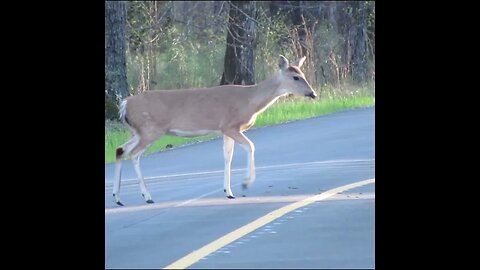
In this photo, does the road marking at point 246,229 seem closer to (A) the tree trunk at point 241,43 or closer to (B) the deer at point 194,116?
(B) the deer at point 194,116

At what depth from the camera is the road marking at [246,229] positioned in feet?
36.6

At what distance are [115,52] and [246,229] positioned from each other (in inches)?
548

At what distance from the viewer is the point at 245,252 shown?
11594mm

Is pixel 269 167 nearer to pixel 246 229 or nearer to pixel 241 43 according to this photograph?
pixel 246 229

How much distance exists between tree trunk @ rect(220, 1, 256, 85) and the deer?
47.2 ft

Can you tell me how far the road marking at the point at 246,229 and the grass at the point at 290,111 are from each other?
4.63 metres

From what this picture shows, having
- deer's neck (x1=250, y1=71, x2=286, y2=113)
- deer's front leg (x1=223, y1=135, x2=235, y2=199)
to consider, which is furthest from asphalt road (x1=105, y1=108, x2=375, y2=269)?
deer's neck (x1=250, y1=71, x2=286, y2=113)

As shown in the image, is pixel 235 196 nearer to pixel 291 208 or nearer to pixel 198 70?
pixel 291 208

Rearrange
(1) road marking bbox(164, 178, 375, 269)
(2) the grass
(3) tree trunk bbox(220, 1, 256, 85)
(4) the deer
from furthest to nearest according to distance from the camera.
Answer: (3) tree trunk bbox(220, 1, 256, 85), (2) the grass, (4) the deer, (1) road marking bbox(164, 178, 375, 269)

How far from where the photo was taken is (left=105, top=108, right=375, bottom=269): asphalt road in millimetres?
11461

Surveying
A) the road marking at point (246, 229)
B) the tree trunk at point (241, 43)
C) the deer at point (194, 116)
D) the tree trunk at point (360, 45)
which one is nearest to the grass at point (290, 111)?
the tree trunk at point (241, 43)

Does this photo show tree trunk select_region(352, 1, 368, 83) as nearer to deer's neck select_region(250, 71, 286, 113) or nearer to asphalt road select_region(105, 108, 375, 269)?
asphalt road select_region(105, 108, 375, 269)
